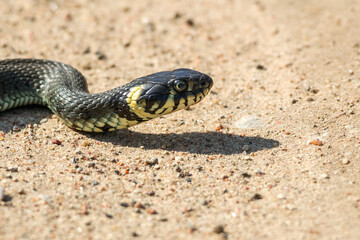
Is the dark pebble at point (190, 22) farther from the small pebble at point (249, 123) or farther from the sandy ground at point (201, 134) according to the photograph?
the small pebble at point (249, 123)

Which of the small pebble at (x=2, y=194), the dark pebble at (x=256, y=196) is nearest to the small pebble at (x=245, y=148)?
the dark pebble at (x=256, y=196)

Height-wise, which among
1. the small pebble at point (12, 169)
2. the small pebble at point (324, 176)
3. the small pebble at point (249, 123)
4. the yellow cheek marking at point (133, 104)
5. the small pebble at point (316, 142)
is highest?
the yellow cheek marking at point (133, 104)

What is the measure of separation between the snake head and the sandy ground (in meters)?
0.53

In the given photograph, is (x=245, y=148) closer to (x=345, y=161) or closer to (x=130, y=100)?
(x=345, y=161)

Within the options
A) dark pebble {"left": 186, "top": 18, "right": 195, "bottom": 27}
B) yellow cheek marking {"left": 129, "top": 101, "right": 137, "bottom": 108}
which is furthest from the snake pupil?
dark pebble {"left": 186, "top": 18, "right": 195, "bottom": 27}

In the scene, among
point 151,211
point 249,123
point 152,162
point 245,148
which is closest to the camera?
point 151,211

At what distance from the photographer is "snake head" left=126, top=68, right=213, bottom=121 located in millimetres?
6301

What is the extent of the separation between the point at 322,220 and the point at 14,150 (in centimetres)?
404

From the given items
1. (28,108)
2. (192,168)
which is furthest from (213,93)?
(28,108)

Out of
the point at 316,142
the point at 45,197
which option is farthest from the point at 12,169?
the point at 316,142

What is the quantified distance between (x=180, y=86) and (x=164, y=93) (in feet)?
0.79

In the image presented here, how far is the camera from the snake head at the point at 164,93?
20.7 ft

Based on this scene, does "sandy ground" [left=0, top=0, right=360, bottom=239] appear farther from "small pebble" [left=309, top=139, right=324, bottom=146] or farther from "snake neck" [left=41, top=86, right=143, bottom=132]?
"snake neck" [left=41, top=86, right=143, bottom=132]

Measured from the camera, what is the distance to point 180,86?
6.35 meters
